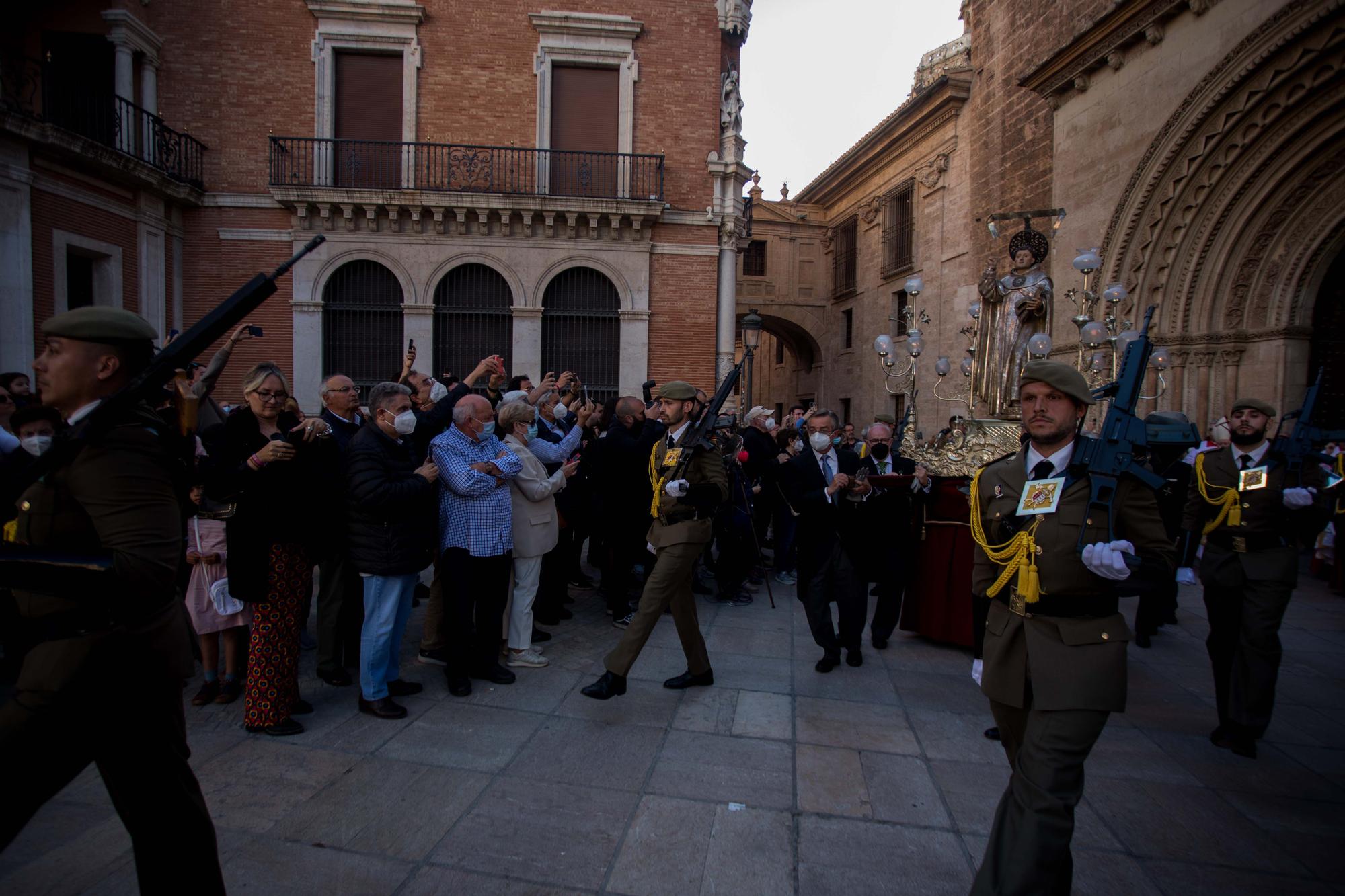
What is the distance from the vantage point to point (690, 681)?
5.12 meters

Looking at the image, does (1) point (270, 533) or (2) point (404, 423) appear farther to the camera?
(2) point (404, 423)

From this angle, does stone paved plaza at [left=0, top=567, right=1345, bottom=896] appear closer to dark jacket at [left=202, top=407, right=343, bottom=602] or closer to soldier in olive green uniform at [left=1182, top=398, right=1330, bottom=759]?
soldier in olive green uniform at [left=1182, top=398, right=1330, bottom=759]

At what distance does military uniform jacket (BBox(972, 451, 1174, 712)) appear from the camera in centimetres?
261

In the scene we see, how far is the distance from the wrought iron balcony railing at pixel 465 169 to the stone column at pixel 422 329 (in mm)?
2584

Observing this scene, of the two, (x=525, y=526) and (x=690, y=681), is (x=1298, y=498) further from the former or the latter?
(x=525, y=526)

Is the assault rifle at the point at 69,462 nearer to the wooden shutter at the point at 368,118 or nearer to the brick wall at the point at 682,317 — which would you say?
the brick wall at the point at 682,317

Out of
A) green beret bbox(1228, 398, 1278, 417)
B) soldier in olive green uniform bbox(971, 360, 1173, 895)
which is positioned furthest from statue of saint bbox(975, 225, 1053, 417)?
soldier in olive green uniform bbox(971, 360, 1173, 895)

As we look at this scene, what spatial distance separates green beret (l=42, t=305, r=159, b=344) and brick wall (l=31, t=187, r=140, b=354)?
13.3m

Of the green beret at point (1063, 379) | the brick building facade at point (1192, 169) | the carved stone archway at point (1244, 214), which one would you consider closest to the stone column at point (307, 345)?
the brick building facade at point (1192, 169)

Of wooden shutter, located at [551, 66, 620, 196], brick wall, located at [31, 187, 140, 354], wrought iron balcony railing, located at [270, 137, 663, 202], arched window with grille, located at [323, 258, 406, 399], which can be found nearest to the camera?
brick wall, located at [31, 187, 140, 354]

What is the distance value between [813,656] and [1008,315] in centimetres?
444

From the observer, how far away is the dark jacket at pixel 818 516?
569 centimetres

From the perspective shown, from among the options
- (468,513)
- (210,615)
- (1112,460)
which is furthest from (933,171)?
(210,615)

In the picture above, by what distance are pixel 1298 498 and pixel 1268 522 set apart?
21 cm
